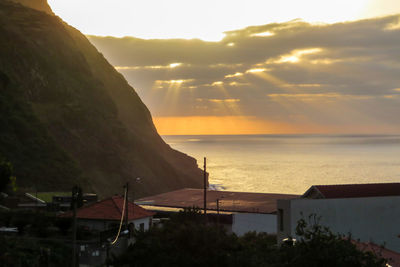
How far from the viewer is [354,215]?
41.2 metres

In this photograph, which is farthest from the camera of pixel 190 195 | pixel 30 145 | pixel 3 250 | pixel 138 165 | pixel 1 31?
pixel 138 165

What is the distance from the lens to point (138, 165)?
15562 cm

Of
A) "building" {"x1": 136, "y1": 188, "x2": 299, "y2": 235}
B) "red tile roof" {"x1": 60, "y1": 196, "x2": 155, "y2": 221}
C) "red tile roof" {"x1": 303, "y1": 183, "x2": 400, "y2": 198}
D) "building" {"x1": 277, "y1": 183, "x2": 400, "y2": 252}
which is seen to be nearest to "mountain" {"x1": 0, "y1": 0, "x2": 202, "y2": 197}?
"building" {"x1": 136, "y1": 188, "x2": 299, "y2": 235}

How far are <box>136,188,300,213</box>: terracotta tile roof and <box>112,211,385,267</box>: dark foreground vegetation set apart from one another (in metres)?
50.5

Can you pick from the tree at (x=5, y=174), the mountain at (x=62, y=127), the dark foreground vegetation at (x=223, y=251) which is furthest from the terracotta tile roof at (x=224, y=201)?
the dark foreground vegetation at (x=223, y=251)

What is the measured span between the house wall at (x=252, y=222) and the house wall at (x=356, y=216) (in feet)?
99.3

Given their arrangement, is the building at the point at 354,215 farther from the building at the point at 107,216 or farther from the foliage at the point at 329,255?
the building at the point at 107,216

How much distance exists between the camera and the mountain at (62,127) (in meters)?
114

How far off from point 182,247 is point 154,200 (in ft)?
223

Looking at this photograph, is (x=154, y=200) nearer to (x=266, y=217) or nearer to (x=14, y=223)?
(x=266, y=217)

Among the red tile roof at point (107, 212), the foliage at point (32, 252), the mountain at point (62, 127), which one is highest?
the mountain at point (62, 127)

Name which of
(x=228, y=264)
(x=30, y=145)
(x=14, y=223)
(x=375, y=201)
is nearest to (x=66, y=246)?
(x=14, y=223)

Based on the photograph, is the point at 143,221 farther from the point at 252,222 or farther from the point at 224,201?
the point at 224,201

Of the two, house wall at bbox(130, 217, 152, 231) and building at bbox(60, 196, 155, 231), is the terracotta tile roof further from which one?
building at bbox(60, 196, 155, 231)
